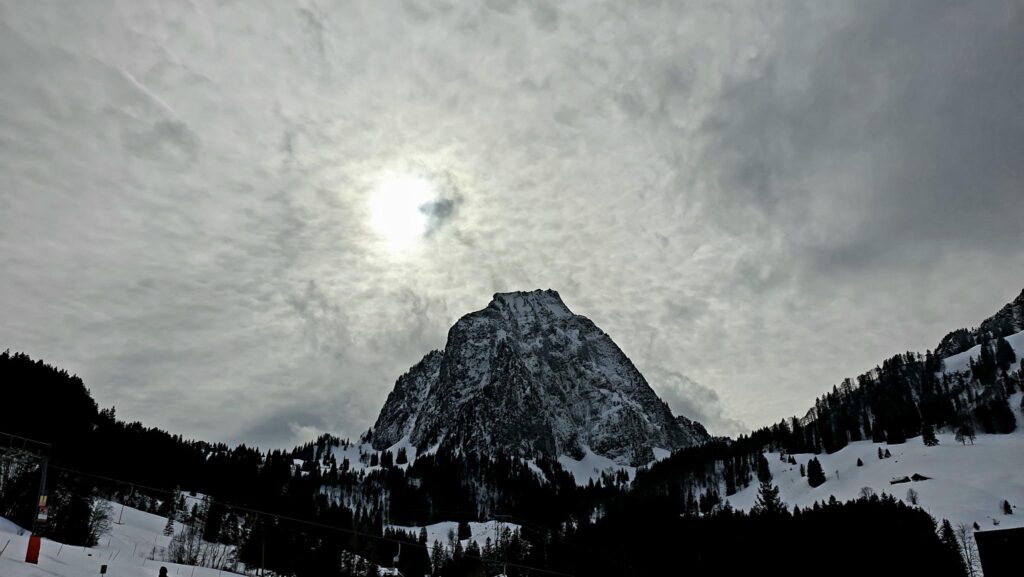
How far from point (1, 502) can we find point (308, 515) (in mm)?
93554

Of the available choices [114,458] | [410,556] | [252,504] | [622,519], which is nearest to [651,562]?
[622,519]

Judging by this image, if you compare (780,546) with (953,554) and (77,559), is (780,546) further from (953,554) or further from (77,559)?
(77,559)

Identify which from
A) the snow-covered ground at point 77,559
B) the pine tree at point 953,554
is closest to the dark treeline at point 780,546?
the pine tree at point 953,554

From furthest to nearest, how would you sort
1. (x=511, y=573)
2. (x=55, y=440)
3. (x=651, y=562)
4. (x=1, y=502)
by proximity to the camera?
(x=511, y=573)
(x=651, y=562)
(x=55, y=440)
(x=1, y=502)

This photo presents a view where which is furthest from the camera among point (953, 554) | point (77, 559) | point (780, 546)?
point (780, 546)

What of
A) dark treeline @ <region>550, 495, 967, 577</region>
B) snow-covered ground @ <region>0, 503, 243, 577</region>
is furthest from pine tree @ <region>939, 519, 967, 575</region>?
snow-covered ground @ <region>0, 503, 243, 577</region>

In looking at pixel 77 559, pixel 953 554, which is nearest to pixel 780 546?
pixel 953 554

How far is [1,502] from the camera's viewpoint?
71000 mm

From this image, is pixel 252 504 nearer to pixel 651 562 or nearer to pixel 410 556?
pixel 410 556

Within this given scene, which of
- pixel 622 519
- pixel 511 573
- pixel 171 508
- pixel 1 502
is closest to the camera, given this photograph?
pixel 1 502

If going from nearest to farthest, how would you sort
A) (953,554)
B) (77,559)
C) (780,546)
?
(77,559), (953,554), (780,546)

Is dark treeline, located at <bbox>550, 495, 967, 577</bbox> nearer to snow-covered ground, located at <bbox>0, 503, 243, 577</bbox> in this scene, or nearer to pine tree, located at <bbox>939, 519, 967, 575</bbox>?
pine tree, located at <bbox>939, 519, 967, 575</bbox>

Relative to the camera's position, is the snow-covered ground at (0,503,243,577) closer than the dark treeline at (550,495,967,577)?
Yes

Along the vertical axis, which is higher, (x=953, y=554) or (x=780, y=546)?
(x=780, y=546)
